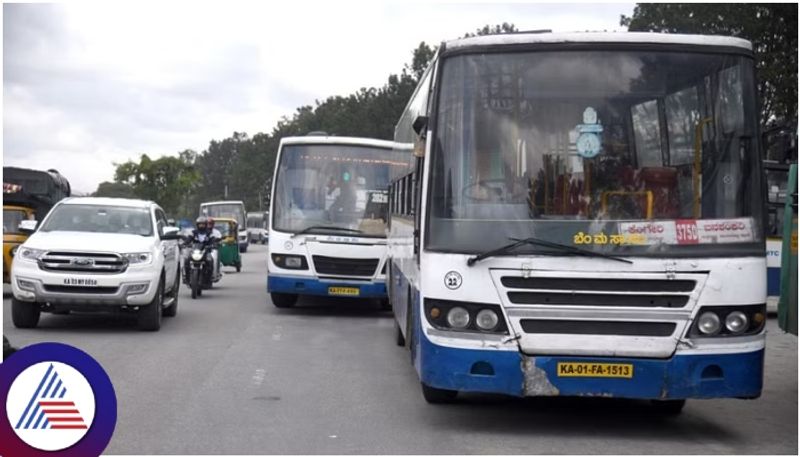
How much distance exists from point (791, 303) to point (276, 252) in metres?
10.7

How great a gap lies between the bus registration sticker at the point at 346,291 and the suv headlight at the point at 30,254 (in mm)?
5516

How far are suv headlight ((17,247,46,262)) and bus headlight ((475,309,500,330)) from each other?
809 centimetres

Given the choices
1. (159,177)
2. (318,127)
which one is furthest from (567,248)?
(318,127)

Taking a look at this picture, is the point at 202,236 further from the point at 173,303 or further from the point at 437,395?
the point at 437,395

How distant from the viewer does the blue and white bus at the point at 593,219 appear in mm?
8500

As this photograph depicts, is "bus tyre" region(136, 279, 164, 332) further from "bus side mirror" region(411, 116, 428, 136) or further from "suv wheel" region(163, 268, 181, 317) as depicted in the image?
"bus side mirror" region(411, 116, 428, 136)

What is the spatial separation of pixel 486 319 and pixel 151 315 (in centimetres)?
793

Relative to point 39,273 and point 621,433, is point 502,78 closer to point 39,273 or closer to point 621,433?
point 621,433

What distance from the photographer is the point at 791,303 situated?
9.97 m

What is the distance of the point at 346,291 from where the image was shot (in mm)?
19000

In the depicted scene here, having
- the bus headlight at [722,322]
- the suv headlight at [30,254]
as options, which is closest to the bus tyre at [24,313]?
the suv headlight at [30,254]

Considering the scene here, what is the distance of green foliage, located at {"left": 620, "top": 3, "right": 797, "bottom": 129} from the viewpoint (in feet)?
119

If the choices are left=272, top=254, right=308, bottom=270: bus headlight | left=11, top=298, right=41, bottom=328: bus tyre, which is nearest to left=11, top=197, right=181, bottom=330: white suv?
left=11, top=298, right=41, bottom=328: bus tyre

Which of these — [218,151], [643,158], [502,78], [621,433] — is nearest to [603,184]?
[643,158]
